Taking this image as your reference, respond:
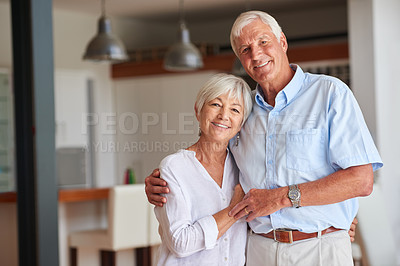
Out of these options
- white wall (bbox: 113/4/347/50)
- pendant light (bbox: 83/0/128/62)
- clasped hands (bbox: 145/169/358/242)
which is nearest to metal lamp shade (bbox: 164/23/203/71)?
pendant light (bbox: 83/0/128/62)

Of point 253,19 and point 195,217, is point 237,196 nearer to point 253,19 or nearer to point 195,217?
point 195,217

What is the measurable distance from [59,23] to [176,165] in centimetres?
543

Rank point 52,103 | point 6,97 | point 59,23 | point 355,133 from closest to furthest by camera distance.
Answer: point 355,133 < point 52,103 < point 6,97 < point 59,23

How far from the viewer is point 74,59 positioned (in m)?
7.05

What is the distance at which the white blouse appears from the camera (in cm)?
188

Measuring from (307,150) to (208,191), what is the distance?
0.37 meters

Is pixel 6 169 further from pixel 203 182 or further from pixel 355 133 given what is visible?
pixel 355 133

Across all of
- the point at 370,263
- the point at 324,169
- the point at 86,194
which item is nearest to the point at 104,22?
the point at 86,194

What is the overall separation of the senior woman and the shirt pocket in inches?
8.5

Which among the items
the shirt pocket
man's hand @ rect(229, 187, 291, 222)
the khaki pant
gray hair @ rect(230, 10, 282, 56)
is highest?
gray hair @ rect(230, 10, 282, 56)

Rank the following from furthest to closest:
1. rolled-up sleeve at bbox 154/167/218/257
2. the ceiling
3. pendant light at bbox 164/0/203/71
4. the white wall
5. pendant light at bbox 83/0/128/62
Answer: the white wall < the ceiling < pendant light at bbox 164/0/203/71 < pendant light at bbox 83/0/128/62 < rolled-up sleeve at bbox 154/167/218/257

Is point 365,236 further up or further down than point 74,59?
further down

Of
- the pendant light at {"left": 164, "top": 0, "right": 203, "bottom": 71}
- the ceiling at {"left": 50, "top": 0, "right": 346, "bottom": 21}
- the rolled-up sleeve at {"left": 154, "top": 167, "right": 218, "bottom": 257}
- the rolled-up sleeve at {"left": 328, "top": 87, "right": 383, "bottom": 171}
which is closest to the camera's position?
the rolled-up sleeve at {"left": 328, "top": 87, "right": 383, "bottom": 171}

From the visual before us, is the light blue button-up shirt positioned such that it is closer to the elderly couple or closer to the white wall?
the elderly couple
